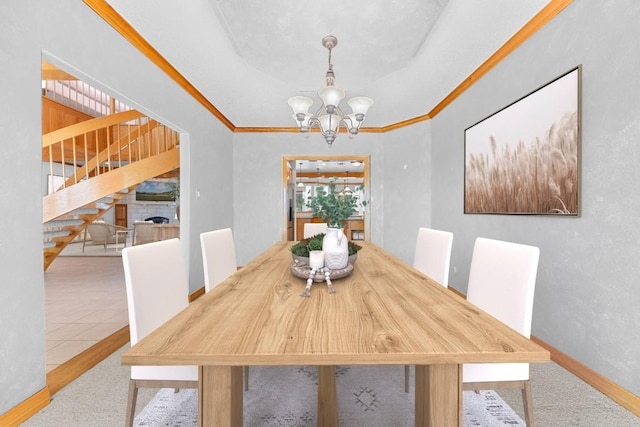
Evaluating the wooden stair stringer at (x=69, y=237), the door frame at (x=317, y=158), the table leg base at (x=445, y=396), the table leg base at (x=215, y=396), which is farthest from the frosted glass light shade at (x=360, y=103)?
the wooden stair stringer at (x=69, y=237)

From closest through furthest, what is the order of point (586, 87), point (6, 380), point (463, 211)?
point (6, 380), point (586, 87), point (463, 211)

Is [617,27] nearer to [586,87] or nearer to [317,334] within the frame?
[586,87]

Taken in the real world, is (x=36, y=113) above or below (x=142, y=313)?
above

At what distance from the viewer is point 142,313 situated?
47.5 inches

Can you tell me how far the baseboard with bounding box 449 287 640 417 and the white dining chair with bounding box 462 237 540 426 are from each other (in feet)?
2.12

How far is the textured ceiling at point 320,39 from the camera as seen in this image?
2191mm

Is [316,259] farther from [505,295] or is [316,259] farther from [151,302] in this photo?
[505,295]

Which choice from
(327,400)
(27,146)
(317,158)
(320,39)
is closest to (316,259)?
(327,400)

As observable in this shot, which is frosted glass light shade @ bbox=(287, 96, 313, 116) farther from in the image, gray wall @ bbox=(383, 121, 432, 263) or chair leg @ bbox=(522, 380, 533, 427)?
gray wall @ bbox=(383, 121, 432, 263)

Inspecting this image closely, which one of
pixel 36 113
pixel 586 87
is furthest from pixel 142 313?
pixel 586 87

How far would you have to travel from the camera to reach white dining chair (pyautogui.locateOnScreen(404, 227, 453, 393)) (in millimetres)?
1871

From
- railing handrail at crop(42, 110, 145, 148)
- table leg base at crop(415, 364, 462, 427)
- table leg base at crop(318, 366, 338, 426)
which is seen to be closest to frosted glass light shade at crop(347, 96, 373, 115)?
table leg base at crop(318, 366, 338, 426)

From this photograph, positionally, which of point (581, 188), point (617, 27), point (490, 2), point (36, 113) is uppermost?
point (490, 2)

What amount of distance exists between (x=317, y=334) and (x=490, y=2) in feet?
8.29
